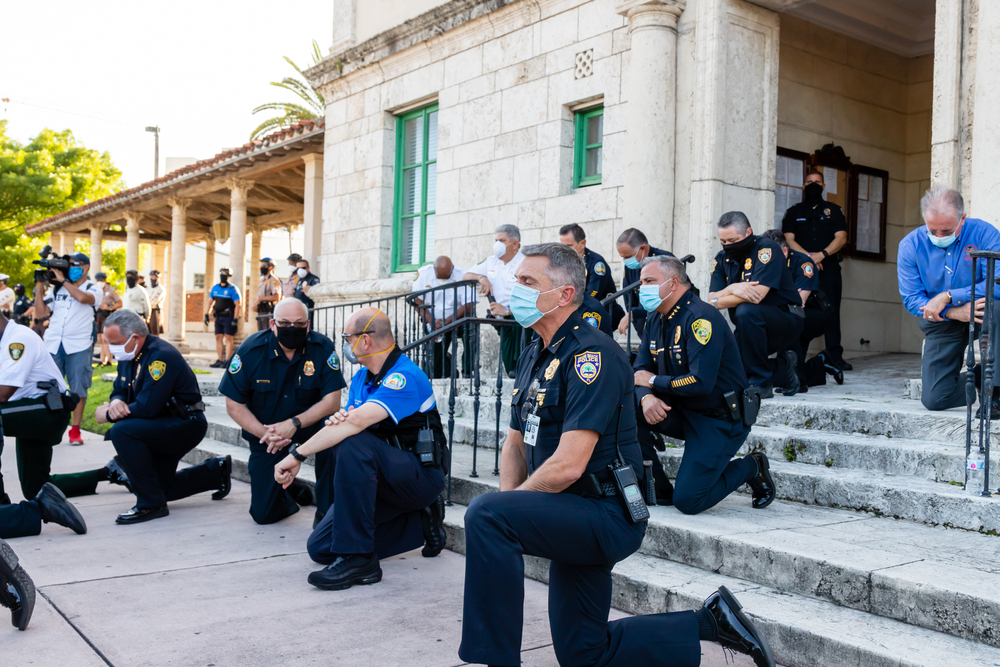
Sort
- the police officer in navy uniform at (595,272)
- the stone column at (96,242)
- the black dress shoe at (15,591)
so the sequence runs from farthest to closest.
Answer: the stone column at (96,242) → the police officer in navy uniform at (595,272) → the black dress shoe at (15,591)

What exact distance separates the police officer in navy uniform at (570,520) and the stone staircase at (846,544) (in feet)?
1.74

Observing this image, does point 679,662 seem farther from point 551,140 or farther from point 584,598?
point 551,140

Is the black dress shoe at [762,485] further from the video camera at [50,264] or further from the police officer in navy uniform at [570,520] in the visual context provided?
the video camera at [50,264]

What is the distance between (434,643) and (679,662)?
42.1 inches

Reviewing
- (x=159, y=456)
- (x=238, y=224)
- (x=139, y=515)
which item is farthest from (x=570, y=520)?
(x=238, y=224)

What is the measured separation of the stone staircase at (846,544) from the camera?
3117 mm

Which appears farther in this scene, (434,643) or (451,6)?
(451,6)

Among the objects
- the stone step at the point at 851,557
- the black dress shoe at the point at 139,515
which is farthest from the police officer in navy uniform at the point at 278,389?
the stone step at the point at 851,557

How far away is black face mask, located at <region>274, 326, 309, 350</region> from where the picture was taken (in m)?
5.57

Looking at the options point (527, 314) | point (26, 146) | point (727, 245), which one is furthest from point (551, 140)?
point (26, 146)

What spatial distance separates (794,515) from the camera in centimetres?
447

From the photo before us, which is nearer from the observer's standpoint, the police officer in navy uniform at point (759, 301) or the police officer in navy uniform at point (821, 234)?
the police officer in navy uniform at point (759, 301)

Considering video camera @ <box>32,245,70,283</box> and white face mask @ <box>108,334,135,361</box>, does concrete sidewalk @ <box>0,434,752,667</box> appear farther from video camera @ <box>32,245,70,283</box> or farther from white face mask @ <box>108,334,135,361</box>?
video camera @ <box>32,245,70,283</box>

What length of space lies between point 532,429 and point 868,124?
24.8 feet
